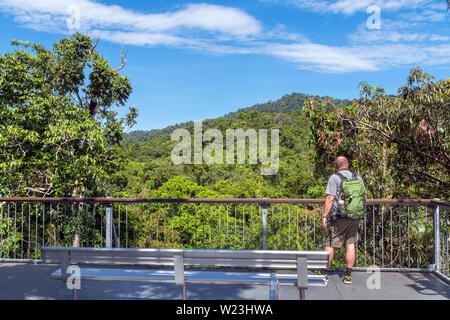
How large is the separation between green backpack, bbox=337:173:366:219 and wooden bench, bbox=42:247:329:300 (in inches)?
47.9

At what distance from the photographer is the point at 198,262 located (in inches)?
127

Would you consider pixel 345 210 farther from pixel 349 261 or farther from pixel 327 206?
pixel 349 261

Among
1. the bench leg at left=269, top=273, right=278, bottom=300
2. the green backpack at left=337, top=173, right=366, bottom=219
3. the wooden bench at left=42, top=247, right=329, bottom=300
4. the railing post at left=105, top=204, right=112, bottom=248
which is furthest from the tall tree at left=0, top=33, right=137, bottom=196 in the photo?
the bench leg at left=269, top=273, right=278, bottom=300

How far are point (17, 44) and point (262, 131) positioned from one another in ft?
170

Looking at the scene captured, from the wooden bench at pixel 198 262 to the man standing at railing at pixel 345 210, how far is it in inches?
47.4

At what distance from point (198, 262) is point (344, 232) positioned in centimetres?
211

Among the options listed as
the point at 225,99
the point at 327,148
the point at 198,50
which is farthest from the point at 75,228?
the point at 225,99

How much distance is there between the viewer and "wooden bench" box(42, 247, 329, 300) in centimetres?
315

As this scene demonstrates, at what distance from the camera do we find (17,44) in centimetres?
1858

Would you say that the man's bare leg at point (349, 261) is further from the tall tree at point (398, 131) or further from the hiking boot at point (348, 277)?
the tall tree at point (398, 131)

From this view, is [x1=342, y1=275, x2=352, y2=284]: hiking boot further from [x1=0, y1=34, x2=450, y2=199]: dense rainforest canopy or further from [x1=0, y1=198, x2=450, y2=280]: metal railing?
[x1=0, y1=34, x2=450, y2=199]: dense rainforest canopy

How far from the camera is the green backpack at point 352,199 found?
4.44 meters

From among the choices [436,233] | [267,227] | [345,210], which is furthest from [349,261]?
[267,227]
